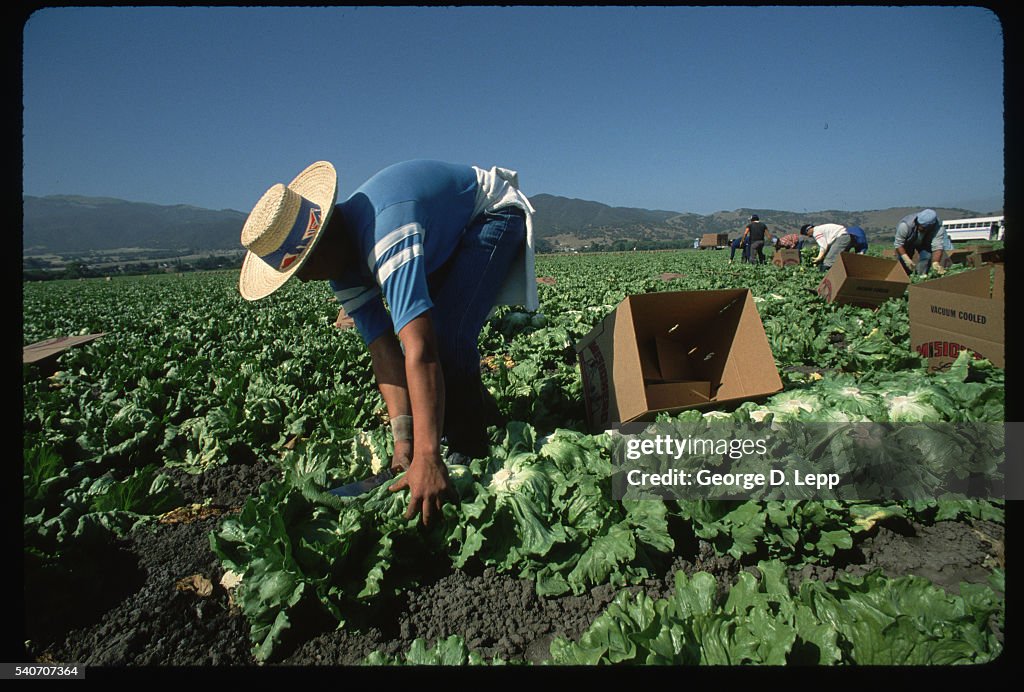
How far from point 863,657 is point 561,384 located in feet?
8.90

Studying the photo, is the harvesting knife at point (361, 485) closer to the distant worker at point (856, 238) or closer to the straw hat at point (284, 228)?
the straw hat at point (284, 228)

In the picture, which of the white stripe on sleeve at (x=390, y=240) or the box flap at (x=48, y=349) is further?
the box flap at (x=48, y=349)

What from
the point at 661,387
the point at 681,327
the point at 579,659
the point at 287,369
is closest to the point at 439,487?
the point at 579,659

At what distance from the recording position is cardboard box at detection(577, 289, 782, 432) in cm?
288

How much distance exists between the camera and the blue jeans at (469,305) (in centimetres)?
277

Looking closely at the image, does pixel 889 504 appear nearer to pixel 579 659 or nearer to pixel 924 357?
pixel 579 659

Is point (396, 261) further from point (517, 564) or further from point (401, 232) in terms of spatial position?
point (517, 564)

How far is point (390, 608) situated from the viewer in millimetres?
2088

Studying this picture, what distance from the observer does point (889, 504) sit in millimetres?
2240

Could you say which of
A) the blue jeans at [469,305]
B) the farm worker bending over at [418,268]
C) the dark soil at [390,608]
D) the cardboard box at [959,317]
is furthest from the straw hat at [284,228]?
the cardboard box at [959,317]

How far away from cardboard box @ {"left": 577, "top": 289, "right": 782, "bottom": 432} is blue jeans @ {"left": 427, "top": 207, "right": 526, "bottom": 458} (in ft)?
2.59

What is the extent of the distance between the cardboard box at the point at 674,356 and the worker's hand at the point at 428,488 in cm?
114

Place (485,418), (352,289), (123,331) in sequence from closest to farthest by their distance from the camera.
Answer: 1. (352,289)
2. (485,418)
3. (123,331)

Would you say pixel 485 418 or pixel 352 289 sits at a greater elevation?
pixel 352 289
